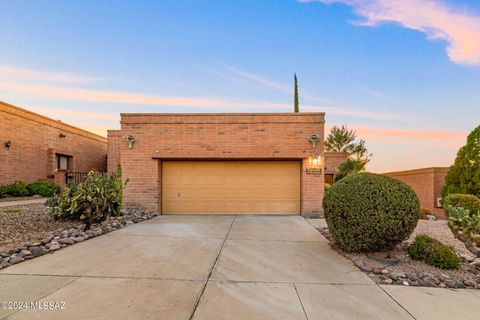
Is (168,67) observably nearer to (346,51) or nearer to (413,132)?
(346,51)

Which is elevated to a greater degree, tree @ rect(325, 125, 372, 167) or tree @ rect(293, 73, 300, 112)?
tree @ rect(293, 73, 300, 112)

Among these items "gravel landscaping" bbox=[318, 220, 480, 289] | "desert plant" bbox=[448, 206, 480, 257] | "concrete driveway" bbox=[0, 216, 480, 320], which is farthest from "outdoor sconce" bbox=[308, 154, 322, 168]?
"desert plant" bbox=[448, 206, 480, 257]

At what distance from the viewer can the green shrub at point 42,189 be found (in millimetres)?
12336

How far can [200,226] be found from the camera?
7227mm

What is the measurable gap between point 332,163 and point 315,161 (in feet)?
31.9

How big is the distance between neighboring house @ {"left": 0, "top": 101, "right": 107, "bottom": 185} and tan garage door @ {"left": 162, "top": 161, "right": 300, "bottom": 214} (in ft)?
30.2

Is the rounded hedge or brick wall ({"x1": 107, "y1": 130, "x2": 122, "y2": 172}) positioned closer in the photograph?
the rounded hedge

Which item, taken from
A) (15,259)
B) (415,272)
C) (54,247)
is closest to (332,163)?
(415,272)

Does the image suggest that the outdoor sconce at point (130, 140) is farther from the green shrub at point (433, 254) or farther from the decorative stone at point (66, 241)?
the green shrub at point (433, 254)

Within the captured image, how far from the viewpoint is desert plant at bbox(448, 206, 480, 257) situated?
12.8ft

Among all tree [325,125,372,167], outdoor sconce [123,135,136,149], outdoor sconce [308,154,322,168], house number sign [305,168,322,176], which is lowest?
house number sign [305,168,322,176]

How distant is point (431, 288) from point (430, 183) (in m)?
11.3

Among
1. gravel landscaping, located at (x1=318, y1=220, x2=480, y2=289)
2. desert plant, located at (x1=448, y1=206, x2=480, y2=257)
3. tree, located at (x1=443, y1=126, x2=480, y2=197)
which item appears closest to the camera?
gravel landscaping, located at (x1=318, y1=220, x2=480, y2=289)

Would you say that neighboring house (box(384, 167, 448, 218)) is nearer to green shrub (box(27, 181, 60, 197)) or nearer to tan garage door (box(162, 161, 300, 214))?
tan garage door (box(162, 161, 300, 214))
